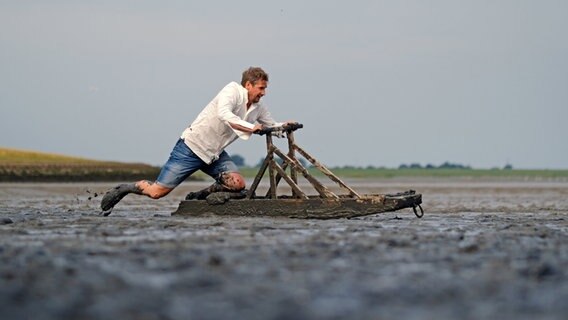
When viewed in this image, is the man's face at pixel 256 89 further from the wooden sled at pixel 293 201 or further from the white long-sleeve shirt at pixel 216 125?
the wooden sled at pixel 293 201

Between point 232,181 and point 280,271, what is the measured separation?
6902 mm

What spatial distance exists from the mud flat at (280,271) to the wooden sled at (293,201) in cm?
125

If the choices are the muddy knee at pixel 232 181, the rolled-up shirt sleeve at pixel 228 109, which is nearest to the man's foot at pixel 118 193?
the muddy knee at pixel 232 181

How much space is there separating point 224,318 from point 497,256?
148 inches

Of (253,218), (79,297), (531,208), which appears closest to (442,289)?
(79,297)

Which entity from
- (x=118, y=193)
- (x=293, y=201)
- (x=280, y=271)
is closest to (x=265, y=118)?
(x=293, y=201)

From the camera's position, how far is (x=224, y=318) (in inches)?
218

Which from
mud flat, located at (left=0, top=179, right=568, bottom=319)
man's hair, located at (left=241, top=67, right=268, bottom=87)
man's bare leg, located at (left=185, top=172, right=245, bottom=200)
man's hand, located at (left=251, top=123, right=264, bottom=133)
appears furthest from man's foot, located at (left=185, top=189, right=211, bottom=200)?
mud flat, located at (left=0, top=179, right=568, bottom=319)

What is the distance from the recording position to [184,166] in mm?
14648

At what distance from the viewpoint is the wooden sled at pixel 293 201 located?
13.6 metres

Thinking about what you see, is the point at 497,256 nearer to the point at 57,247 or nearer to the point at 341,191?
the point at 57,247

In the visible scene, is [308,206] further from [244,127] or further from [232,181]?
[244,127]

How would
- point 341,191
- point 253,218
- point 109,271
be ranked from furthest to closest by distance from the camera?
1. point 341,191
2. point 253,218
3. point 109,271

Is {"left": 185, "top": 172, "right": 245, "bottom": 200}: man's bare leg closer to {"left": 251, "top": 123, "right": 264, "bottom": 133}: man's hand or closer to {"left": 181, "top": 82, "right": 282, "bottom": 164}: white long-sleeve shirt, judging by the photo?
{"left": 181, "top": 82, "right": 282, "bottom": 164}: white long-sleeve shirt
